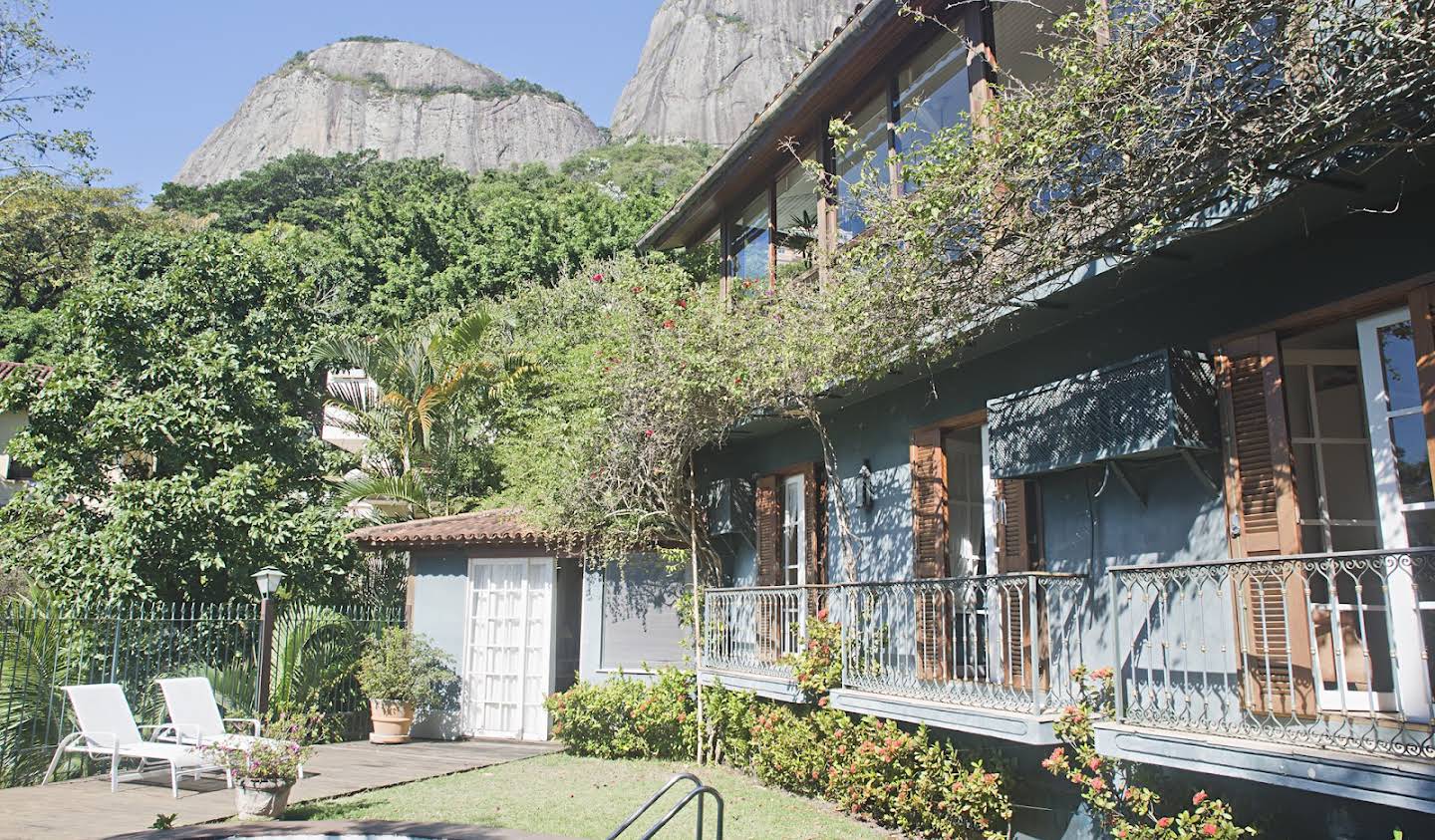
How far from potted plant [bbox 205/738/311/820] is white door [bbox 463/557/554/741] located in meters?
5.68

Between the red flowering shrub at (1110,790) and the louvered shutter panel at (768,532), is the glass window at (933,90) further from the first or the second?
the red flowering shrub at (1110,790)

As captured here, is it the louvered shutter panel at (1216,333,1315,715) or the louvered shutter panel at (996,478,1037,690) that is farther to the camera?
the louvered shutter panel at (996,478,1037,690)

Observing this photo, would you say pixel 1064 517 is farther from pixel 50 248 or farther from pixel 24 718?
pixel 50 248

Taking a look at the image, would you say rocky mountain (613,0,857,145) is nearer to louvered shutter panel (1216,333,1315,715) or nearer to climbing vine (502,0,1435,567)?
climbing vine (502,0,1435,567)

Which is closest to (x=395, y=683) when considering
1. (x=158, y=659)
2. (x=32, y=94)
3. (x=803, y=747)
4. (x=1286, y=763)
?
(x=158, y=659)

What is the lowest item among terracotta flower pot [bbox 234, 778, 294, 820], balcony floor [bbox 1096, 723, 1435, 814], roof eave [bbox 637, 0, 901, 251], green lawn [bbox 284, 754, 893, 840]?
green lawn [bbox 284, 754, 893, 840]

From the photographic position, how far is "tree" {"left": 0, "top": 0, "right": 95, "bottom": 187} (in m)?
17.0

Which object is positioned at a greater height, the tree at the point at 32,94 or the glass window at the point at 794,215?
the tree at the point at 32,94

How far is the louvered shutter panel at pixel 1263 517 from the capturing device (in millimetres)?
6078

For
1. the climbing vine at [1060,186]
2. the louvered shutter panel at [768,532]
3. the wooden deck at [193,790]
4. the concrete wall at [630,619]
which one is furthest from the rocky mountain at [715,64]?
the climbing vine at [1060,186]

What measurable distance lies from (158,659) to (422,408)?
685cm

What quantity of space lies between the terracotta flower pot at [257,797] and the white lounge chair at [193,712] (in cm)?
177

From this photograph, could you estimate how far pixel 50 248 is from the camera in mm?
30875

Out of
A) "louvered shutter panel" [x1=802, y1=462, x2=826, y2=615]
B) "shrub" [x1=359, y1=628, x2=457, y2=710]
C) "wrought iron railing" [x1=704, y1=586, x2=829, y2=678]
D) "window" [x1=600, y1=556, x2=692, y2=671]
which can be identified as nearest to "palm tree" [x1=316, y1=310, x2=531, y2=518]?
"shrub" [x1=359, y1=628, x2=457, y2=710]
